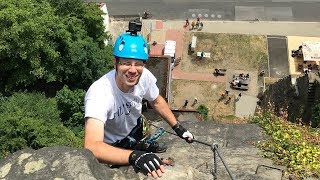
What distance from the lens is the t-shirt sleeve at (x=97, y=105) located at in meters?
7.02

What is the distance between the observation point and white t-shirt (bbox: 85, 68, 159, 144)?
282 inches

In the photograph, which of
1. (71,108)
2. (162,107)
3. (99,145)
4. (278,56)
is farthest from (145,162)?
(278,56)

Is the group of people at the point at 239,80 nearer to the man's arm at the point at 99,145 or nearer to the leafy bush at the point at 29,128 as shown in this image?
the leafy bush at the point at 29,128

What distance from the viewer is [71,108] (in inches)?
1117

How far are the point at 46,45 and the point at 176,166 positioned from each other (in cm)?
2242

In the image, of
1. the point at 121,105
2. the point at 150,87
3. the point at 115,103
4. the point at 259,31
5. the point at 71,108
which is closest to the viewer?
the point at 115,103

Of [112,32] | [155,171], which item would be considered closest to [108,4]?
[112,32]

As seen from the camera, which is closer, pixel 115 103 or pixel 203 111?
pixel 115 103

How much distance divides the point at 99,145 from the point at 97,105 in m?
0.67

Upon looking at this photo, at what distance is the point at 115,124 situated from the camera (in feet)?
26.7

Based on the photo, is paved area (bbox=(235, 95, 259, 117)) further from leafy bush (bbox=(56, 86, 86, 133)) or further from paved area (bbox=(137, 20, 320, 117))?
leafy bush (bbox=(56, 86, 86, 133))

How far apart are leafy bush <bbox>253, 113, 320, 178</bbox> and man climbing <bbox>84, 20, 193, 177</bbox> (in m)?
3.14

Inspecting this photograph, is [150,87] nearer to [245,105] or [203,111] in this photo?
[203,111]

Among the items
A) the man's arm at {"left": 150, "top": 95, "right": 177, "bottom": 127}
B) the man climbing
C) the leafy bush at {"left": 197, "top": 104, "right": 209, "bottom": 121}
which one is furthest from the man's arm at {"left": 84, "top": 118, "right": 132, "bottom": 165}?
the leafy bush at {"left": 197, "top": 104, "right": 209, "bottom": 121}
